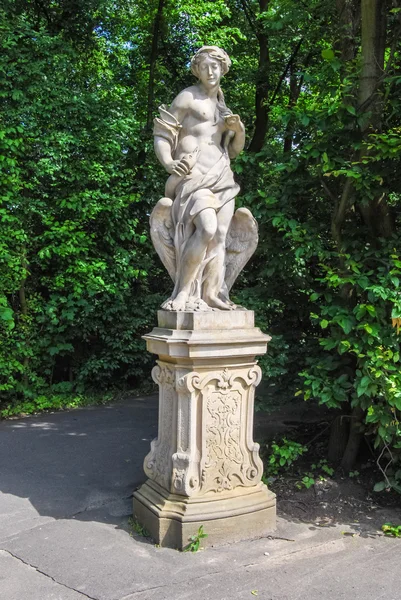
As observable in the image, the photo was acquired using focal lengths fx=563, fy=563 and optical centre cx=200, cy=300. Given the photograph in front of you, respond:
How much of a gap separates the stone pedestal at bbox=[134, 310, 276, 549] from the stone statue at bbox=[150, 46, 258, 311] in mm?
228

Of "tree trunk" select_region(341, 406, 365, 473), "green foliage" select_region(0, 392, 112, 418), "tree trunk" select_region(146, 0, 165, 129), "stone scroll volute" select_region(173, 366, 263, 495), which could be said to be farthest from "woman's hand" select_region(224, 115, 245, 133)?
"tree trunk" select_region(146, 0, 165, 129)

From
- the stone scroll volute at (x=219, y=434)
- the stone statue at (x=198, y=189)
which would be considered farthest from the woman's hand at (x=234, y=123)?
the stone scroll volute at (x=219, y=434)

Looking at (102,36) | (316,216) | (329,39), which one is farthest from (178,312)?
(102,36)

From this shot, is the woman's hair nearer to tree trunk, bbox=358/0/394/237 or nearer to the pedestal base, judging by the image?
tree trunk, bbox=358/0/394/237

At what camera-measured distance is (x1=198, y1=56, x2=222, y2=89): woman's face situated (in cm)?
394

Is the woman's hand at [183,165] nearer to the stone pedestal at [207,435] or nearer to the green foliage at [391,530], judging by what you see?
the stone pedestal at [207,435]

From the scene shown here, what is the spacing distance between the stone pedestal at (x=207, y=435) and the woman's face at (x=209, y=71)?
163 cm

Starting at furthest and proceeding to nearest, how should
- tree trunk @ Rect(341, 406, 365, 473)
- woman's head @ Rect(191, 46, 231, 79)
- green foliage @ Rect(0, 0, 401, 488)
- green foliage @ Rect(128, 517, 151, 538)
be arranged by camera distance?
tree trunk @ Rect(341, 406, 365, 473) → green foliage @ Rect(0, 0, 401, 488) → woman's head @ Rect(191, 46, 231, 79) → green foliage @ Rect(128, 517, 151, 538)

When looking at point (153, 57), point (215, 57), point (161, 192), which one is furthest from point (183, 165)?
point (153, 57)

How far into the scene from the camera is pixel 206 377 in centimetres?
371

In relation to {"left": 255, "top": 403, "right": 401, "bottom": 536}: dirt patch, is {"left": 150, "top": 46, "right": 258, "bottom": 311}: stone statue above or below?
above

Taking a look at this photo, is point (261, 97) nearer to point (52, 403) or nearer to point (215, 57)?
point (52, 403)

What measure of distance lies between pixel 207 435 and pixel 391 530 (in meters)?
1.51

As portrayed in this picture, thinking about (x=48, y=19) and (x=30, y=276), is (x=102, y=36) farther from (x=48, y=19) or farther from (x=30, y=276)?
(x=30, y=276)
